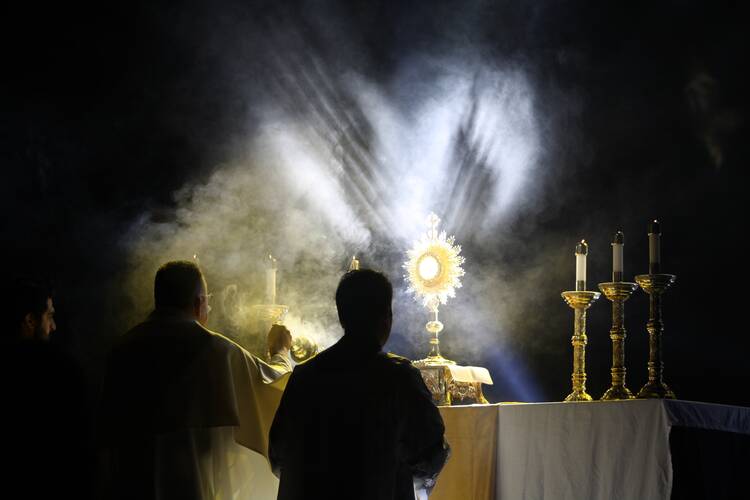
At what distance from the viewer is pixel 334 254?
7316mm

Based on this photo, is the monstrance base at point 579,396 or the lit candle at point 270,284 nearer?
the monstrance base at point 579,396

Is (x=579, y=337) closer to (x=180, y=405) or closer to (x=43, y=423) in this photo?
(x=180, y=405)

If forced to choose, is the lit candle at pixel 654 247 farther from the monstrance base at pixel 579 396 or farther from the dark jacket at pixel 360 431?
the dark jacket at pixel 360 431

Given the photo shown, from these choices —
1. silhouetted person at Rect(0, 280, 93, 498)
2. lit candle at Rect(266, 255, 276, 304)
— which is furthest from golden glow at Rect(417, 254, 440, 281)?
silhouetted person at Rect(0, 280, 93, 498)

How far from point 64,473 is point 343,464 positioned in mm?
873

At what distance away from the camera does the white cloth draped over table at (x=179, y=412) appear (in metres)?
3.45

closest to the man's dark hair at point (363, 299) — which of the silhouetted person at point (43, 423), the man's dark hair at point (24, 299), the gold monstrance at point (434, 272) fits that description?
the silhouetted person at point (43, 423)

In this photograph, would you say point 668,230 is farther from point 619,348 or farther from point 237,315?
point 237,315

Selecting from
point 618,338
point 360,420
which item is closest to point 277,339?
point 360,420

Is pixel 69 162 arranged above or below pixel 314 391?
above

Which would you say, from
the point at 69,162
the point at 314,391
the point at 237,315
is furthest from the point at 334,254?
the point at 314,391

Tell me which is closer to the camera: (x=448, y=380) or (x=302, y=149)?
(x=448, y=380)

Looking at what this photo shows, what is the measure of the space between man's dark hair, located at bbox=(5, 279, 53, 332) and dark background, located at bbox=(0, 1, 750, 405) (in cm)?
298

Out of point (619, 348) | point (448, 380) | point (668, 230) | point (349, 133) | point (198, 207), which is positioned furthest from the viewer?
point (349, 133)
